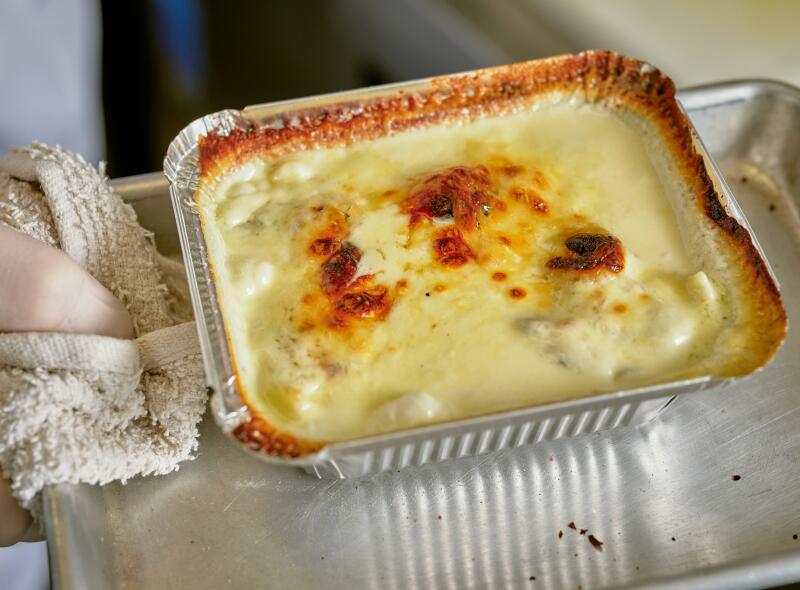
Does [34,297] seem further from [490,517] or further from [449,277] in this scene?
[490,517]

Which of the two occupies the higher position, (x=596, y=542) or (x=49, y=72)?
(x=49, y=72)

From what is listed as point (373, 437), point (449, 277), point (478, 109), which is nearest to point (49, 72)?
point (478, 109)

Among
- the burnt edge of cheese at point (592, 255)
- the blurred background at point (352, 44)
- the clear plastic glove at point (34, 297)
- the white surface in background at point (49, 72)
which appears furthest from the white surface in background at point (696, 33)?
the clear plastic glove at point (34, 297)

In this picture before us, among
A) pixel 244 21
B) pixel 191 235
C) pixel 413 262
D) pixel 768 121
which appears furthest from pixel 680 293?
pixel 244 21

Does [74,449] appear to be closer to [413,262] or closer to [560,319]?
[413,262]

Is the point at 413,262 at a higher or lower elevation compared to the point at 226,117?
lower

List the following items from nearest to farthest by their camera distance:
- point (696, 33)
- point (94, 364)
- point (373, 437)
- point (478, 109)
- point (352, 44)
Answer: point (373, 437)
point (94, 364)
point (478, 109)
point (696, 33)
point (352, 44)

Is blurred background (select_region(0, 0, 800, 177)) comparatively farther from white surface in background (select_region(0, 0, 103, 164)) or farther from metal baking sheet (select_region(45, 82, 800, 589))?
metal baking sheet (select_region(45, 82, 800, 589))
